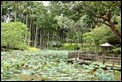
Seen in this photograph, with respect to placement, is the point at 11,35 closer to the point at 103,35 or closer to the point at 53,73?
the point at 103,35

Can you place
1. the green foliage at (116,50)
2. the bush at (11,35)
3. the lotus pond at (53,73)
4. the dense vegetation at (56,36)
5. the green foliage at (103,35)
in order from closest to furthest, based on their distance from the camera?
1. the lotus pond at (53,73)
2. the dense vegetation at (56,36)
3. the green foliage at (116,50)
4. the green foliage at (103,35)
5. the bush at (11,35)

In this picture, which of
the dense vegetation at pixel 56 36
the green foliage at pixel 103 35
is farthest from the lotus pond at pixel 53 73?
the green foliage at pixel 103 35

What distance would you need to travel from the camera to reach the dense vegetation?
15039 millimetres

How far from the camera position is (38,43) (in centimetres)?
7819

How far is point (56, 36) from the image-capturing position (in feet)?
260

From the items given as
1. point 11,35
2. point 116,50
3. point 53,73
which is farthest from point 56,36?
point 53,73

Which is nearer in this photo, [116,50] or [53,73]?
[53,73]

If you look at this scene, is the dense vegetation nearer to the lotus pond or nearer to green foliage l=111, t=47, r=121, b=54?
the lotus pond

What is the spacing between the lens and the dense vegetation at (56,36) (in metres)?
15.0

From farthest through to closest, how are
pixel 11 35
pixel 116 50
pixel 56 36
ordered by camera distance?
pixel 56 36 < pixel 11 35 < pixel 116 50

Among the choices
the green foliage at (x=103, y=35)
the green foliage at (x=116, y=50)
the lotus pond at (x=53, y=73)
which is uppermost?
the green foliage at (x=103, y=35)

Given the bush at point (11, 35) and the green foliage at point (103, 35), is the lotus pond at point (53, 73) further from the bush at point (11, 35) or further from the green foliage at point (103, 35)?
the bush at point (11, 35)

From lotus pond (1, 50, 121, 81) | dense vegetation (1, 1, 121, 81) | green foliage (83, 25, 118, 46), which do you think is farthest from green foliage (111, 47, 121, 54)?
lotus pond (1, 50, 121, 81)

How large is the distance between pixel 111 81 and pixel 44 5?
21.4 meters
